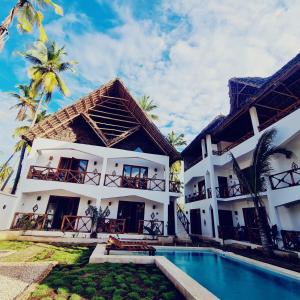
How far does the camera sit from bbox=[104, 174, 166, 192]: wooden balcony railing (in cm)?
1325

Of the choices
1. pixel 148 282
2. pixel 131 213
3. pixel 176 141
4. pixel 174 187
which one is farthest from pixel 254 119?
pixel 176 141

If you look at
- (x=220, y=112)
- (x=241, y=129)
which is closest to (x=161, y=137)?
(x=241, y=129)

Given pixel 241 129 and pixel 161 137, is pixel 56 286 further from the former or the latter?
pixel 241 129

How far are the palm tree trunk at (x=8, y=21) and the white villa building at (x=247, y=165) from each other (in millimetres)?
11695

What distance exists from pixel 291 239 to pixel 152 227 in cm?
744

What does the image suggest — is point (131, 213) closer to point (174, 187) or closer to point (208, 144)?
point (174, 187)

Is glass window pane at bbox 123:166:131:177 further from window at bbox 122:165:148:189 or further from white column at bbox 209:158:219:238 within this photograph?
white column at bbox 209:158:219:238

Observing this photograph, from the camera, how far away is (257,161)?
9250mm

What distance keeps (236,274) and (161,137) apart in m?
9.44

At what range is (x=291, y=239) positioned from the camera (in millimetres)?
8969

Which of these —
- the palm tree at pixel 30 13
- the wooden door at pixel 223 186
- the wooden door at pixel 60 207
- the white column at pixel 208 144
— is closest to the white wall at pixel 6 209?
the wooden door at pixel 60 207

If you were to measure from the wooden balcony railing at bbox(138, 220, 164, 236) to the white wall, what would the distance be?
24.0ft

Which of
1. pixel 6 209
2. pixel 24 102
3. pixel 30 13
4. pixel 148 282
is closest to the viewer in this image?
pixel 148 282

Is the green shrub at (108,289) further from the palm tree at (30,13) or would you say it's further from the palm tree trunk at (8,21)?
the palm tree at (30,13)
